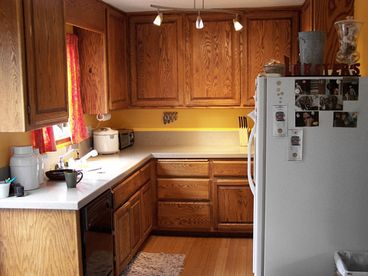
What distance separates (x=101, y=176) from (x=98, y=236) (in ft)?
1.75

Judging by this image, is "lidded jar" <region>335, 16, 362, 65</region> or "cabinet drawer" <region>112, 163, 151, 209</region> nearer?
"lidded jar" <region>335, 16, 362, 65</region>

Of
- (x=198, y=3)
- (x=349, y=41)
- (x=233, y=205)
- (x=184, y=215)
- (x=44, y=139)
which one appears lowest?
(x=184, y=215)

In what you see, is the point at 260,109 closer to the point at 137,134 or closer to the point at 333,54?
the point at 333,54

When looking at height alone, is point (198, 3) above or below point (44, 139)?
above

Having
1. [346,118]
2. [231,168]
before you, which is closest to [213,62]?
[231,168]

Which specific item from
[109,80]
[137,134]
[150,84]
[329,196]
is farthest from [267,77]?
[137,134]

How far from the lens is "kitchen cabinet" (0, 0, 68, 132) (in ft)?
8.54

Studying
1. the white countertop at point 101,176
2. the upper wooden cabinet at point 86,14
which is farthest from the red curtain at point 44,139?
the upper wooden cabinet at point 86,14

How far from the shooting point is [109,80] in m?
4.32

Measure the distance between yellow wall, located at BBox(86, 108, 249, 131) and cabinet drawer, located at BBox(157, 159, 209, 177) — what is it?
0.70 m

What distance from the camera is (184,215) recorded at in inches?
182

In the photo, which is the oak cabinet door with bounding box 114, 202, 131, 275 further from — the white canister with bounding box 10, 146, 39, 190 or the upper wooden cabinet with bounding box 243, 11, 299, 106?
the upper wooden cabinet with bounding box 243, 11, 299, 106

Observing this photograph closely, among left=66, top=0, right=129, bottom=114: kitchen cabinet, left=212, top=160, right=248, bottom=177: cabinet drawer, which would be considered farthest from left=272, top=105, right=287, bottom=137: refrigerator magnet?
left=66, top=0, right=129, bottom=114: kitchen cabinet

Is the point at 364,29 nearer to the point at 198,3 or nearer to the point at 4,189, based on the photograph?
the point at 198,3
